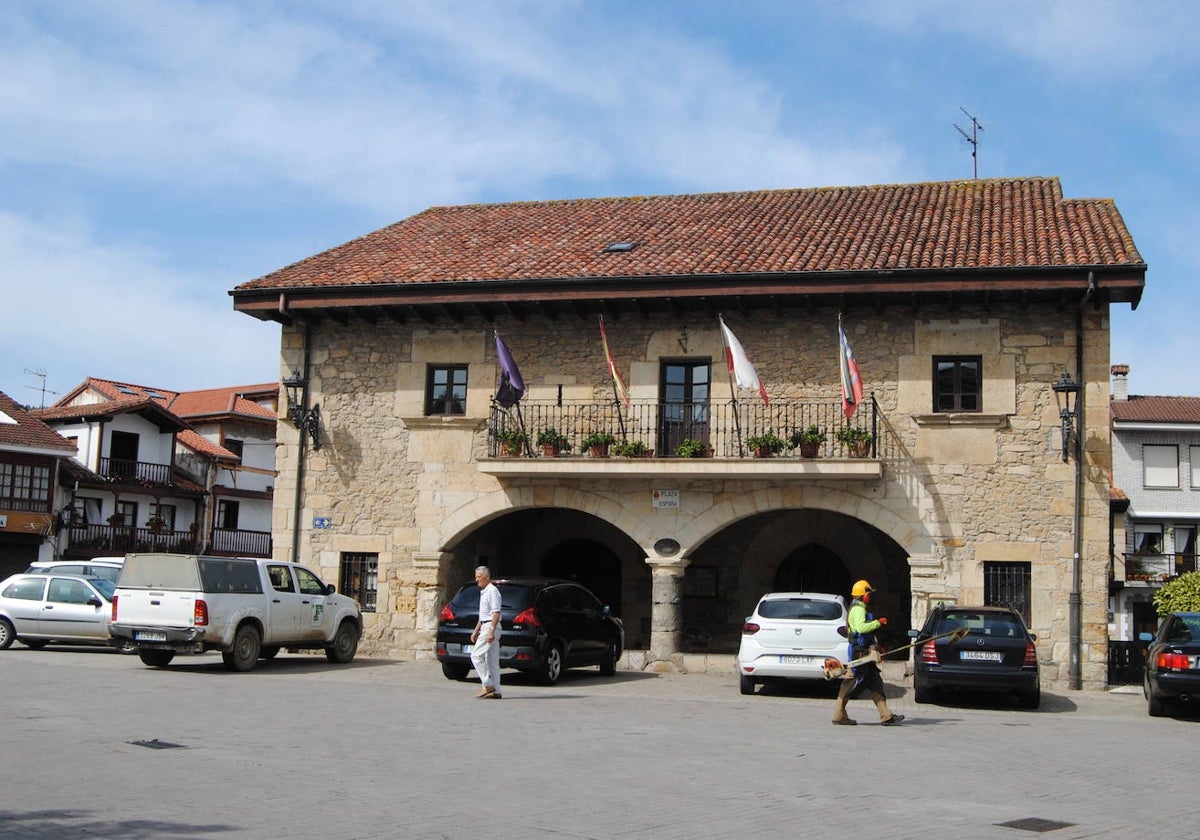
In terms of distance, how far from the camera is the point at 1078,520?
1911 centimetres

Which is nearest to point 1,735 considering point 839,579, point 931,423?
point 931,423

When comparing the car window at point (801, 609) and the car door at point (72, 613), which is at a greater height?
the car window at point (801, 609)

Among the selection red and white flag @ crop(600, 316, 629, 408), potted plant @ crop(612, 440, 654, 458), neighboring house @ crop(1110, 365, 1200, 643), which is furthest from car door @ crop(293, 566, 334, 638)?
neighboring house @ crop(1110, 365, 1200, 643)

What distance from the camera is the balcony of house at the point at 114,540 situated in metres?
43.2

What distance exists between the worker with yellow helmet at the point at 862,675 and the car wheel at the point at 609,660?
5.92m

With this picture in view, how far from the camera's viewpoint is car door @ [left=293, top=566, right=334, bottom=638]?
61.8 ft

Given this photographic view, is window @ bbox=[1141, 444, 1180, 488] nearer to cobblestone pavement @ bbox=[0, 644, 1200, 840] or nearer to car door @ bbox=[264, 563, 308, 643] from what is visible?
cobblestone pavement @ bbox=[0, 644, 1200, 840]

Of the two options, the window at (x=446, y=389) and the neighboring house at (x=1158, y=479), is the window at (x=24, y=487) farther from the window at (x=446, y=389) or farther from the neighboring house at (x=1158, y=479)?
the neighboring house at (x=1158, y=479)

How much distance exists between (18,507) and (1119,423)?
36430 millimetres

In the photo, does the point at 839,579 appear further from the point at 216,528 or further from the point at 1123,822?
the point at 216,528

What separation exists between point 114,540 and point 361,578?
2582cm

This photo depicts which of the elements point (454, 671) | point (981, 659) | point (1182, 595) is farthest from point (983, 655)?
point (1182, 595)

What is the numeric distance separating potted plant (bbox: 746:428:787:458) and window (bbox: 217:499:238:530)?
35.7 m

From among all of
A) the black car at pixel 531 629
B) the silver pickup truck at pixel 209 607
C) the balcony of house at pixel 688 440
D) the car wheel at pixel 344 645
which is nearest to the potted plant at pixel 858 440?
the balcony of house at pixel 688 440
